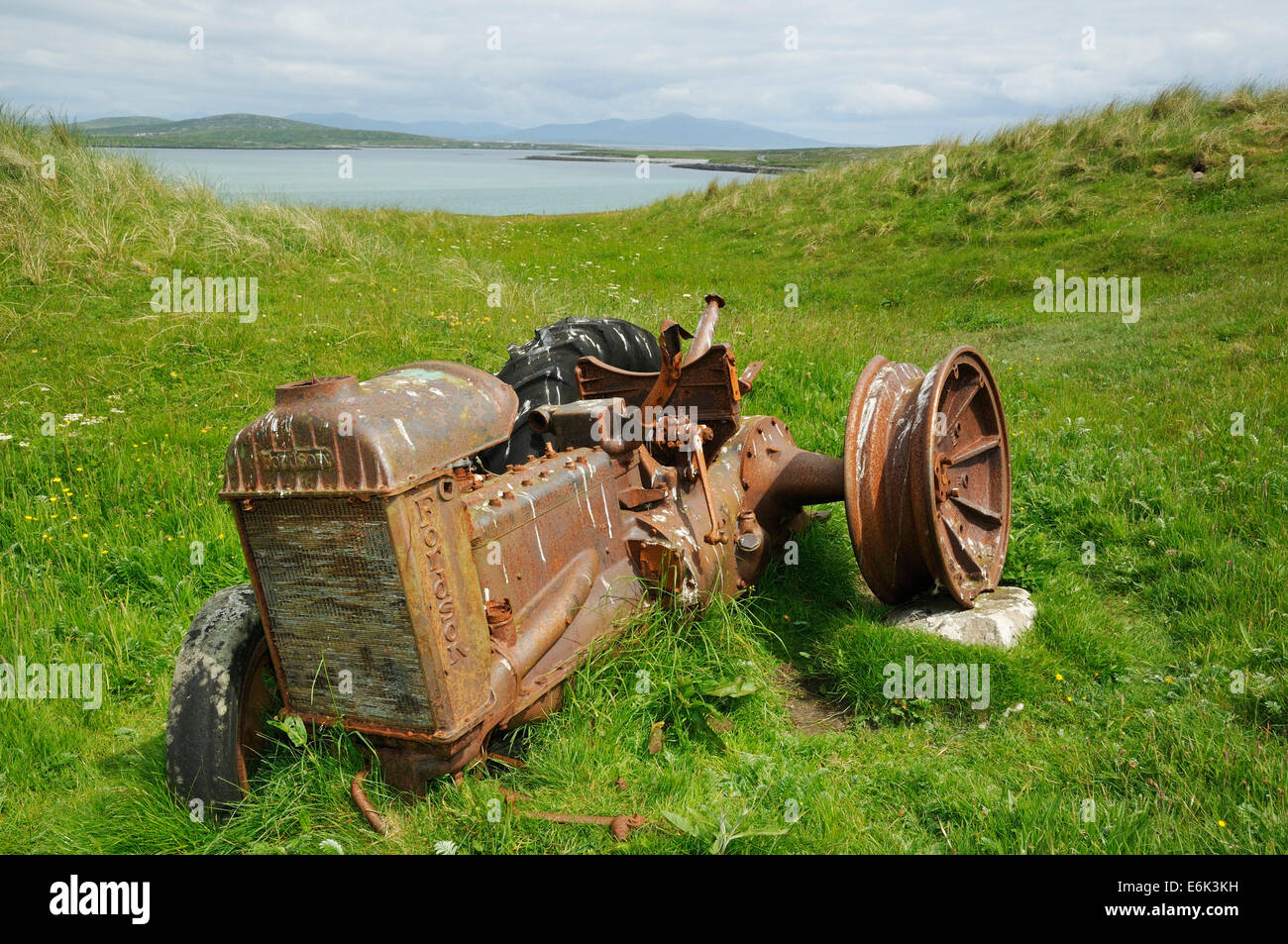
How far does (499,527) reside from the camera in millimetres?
2906

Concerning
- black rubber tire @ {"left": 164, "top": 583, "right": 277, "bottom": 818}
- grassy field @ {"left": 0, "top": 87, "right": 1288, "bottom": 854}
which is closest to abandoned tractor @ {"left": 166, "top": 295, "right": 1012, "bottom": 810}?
black rubber tire @ {"left": 164, "top": 583, "right": 277, "bottom": 818}

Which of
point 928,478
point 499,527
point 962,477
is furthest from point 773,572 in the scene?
point 499,527

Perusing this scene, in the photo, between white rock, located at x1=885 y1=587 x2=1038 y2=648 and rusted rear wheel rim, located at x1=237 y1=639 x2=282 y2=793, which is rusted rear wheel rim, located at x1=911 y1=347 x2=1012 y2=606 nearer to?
white rock, located at x1=885 y1=587 x2=1038 y2=648

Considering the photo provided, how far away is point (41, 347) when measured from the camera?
6816 millimetres

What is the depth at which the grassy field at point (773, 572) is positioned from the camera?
9.42 ft

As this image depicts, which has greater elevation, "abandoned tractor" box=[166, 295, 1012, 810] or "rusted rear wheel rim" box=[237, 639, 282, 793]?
"abandoned tractor" box=[166, 295, 1012, 810]

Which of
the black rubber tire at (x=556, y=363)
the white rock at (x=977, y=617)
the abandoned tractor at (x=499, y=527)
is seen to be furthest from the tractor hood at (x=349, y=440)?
the white rock at (x=977, y=617)

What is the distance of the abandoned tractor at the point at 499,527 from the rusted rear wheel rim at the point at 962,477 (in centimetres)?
1

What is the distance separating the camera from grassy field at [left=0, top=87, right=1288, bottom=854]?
287 cm

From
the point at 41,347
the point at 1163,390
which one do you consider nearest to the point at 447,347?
the point at 41,347

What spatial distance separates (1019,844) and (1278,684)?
142 centimetres

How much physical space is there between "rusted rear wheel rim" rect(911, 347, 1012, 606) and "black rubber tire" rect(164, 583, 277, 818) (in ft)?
8.31

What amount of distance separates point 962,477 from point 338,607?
306 centimetres

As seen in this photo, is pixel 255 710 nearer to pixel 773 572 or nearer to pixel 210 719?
pixel 210 719
